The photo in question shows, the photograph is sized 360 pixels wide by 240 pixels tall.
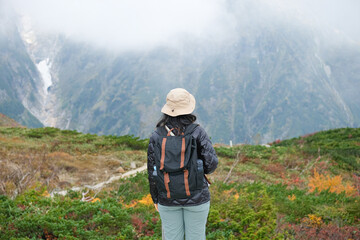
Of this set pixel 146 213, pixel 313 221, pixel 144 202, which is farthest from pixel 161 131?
pixel 313 221

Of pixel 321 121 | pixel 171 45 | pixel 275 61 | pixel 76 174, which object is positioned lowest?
pixel 321 121

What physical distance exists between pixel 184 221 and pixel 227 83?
570 ft

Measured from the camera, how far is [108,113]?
170 meters

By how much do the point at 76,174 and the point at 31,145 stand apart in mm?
4113

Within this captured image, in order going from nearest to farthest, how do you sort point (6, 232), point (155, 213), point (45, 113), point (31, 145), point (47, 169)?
1. point (6, 232)
2. point (155, 213)
3. point (47, 169)
4. point (31, 145)
5. point (45, 113)

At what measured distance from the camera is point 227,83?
173375mm

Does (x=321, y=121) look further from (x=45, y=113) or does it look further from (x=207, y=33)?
(x=45, y=113)

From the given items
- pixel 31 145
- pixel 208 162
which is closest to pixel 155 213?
pixel 208 162

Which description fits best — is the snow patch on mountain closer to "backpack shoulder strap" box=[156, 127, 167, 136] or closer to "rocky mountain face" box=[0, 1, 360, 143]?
"rocky mountain face" box=[0, 1, 360, 143]

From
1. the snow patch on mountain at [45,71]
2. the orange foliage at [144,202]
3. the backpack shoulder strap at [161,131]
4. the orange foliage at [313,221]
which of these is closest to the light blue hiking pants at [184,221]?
the backpack shoulder strap at [161,131]

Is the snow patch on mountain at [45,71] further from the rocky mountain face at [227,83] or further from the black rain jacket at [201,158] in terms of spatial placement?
the black rain jacket at [201,158]

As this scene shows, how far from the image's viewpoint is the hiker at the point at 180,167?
295 centimetres

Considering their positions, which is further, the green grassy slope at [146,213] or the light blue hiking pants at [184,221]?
the green grassy slope at [146,213]

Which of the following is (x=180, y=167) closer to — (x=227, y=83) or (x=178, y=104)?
(x=178, y=104)
